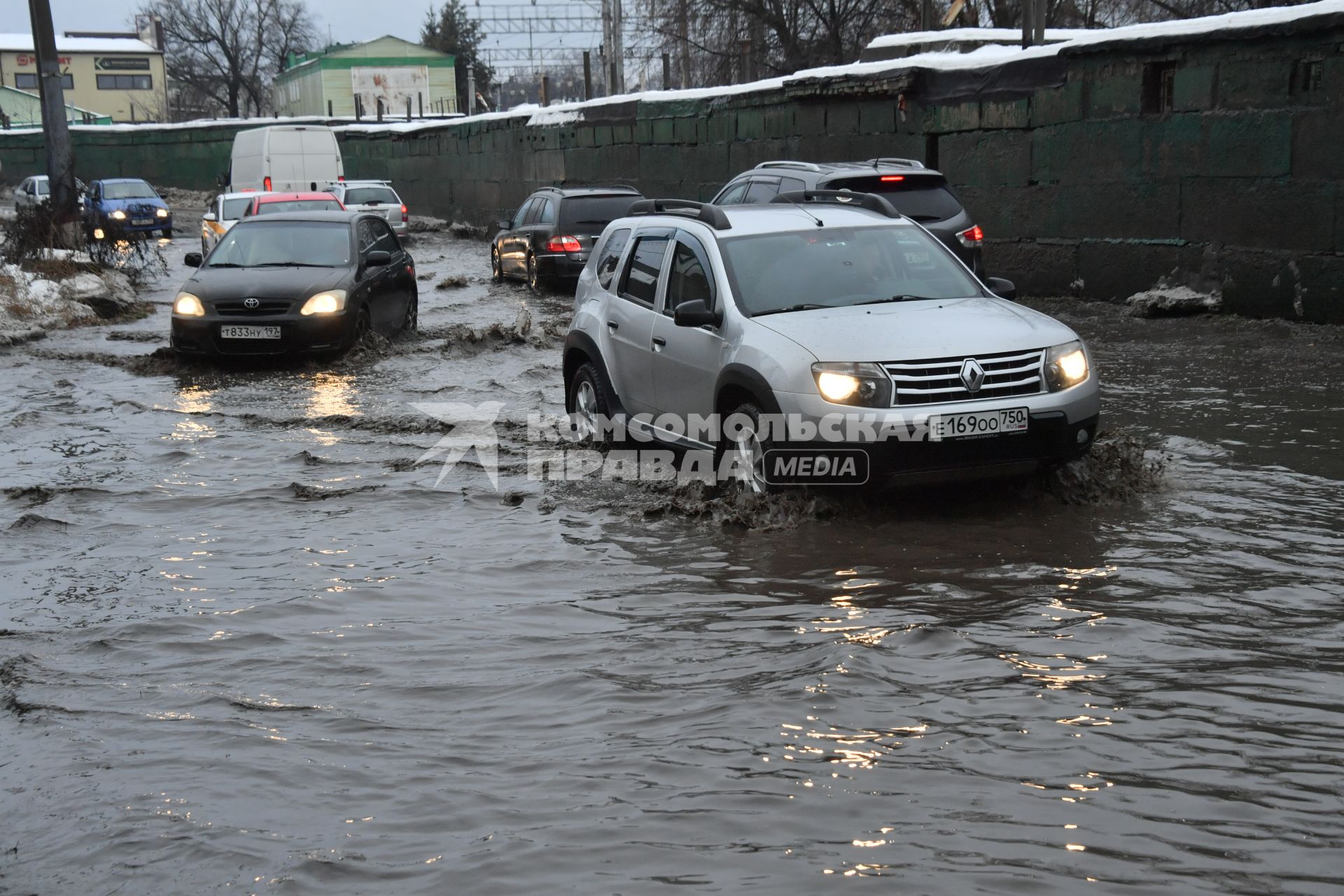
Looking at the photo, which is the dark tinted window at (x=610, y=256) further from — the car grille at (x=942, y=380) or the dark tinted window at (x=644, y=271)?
the car grille at (x=942, y=380)

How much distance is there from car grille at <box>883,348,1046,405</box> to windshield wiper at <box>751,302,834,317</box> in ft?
2.93

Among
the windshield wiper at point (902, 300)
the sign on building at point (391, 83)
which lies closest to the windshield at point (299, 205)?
the windshield wiper at point (902, 300)

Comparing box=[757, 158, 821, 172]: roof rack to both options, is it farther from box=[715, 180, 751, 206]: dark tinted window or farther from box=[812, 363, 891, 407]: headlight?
box=[812, 363, 891, 407]: headlight

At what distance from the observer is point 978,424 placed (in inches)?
251

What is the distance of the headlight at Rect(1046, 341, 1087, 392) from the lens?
6613 mm

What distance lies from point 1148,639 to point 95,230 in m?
21.1

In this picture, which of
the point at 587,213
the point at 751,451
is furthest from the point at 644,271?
the point at 587,213

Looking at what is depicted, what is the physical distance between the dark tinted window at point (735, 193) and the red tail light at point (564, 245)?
489cm

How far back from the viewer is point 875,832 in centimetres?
366

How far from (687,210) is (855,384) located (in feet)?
8.49

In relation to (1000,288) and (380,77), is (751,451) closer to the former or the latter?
(1000,288)

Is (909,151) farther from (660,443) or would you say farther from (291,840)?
(291,840)

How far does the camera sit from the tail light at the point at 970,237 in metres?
13.2

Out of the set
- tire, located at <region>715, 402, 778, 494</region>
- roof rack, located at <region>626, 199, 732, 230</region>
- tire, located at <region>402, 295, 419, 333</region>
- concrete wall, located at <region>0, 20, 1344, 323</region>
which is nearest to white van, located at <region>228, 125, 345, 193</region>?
concrete wall, located at <region>0, 20, 1344, 323</region>
